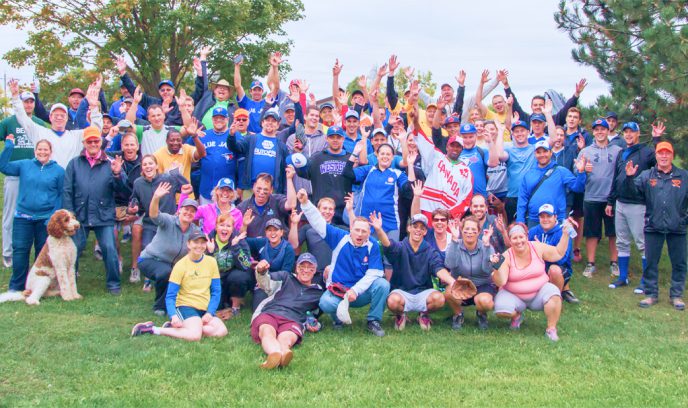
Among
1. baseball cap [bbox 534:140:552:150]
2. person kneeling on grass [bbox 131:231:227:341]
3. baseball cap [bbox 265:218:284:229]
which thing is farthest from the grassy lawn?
baseball cap [bbox 534:140:552:150]

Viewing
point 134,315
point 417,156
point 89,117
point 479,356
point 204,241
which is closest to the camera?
point 479,356

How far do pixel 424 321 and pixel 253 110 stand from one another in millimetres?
5153

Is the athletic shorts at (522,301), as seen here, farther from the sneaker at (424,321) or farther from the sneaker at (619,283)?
the sneaker at (619,283)

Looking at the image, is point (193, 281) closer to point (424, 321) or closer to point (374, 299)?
point (374, 299)

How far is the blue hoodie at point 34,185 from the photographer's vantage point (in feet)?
27.6

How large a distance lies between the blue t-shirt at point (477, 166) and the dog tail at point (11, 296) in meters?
6.19

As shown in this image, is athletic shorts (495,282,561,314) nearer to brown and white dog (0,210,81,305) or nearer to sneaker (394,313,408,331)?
sneaker (394,313,408,331)

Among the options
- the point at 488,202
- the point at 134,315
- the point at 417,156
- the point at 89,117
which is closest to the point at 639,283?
the point at 488,202

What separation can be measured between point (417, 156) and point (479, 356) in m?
3.63

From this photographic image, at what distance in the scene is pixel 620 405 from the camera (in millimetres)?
5195

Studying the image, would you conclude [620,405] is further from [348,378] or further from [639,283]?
[639,283]

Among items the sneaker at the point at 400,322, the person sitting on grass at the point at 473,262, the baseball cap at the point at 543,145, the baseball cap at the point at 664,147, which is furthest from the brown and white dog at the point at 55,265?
the baseball cap at the point at 664,147

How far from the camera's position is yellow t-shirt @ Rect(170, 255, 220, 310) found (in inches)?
275

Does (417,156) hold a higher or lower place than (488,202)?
higher
